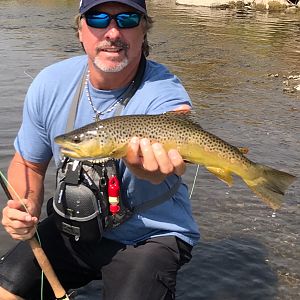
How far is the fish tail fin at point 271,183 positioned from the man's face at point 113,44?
4.25 feet

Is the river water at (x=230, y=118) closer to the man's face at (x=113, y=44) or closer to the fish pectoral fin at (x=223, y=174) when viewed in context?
the fish pectoral fin at (x=223, y=174)

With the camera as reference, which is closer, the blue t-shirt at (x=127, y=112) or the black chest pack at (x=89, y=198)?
the black chest pack at (x=89, y=198)

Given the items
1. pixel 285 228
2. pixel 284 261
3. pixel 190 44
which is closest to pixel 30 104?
pixel 284 261

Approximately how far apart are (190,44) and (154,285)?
2057cm

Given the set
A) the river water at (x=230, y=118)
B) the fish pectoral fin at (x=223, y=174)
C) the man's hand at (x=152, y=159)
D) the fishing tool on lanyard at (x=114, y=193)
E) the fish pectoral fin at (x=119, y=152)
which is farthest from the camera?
the river water at (x=230, y=118)

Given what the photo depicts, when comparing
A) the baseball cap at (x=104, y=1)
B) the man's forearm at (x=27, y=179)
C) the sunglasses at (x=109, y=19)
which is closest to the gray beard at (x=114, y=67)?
the sunglasses at (x=109, y=19)

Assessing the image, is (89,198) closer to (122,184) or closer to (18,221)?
(122,184)

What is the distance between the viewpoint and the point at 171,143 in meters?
3.61

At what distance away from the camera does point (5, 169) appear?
8.54 metres

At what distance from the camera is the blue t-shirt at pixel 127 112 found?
4121mm

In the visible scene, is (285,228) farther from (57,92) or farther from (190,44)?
(190,44)

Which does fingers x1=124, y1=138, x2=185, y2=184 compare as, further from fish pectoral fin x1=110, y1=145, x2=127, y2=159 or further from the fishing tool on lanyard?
the fishing tool on lanyard

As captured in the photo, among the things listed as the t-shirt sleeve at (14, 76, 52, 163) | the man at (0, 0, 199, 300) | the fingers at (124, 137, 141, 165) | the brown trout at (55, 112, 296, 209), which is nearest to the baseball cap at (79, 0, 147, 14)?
the man at (0, 0, 199, 300)

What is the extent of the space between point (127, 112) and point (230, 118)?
8.17 meters
